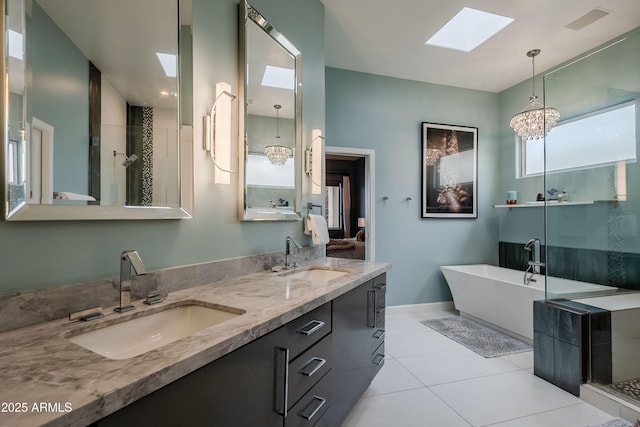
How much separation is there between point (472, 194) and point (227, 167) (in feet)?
12.2

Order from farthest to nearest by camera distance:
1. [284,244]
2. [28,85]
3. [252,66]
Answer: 1. [284,244]
2. [252,66]
3. [28,85]

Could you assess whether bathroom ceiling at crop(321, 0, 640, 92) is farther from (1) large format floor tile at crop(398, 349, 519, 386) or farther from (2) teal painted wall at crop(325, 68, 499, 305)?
(1) large format floor tile at crop(398, 349, 519, 386)

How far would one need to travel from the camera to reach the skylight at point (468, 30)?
9.40ft

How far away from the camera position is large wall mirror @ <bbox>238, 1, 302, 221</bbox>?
1814 millimetres

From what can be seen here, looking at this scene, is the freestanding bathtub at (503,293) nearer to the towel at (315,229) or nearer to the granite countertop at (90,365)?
the towel at (315,229)

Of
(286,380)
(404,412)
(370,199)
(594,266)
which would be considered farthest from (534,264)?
(286,380)

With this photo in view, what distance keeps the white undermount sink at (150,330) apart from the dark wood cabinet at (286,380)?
0.75 feet

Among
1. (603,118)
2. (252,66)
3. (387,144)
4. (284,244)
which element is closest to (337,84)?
(387,144)

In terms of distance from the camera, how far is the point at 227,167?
165cm

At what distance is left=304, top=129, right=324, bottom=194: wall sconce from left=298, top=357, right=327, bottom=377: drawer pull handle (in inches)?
60.6

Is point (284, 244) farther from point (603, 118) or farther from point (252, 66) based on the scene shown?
point (603, 118)

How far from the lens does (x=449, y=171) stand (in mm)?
4117

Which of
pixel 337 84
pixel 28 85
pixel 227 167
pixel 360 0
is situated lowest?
pixel 227 167

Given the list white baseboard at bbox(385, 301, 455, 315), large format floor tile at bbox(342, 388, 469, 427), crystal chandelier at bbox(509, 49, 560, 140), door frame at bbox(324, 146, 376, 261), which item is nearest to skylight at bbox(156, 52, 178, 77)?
large format floor tile at bbox(342, 388, 469, 427)
